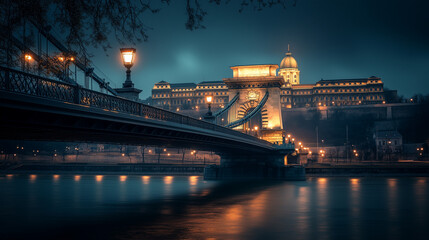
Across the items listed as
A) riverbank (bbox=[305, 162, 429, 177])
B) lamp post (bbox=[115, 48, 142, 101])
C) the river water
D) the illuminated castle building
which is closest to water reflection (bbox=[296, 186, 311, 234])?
the river water

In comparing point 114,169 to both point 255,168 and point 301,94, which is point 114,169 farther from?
point 301,94

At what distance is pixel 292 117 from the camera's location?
162 meters

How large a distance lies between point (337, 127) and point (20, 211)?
13309 cm

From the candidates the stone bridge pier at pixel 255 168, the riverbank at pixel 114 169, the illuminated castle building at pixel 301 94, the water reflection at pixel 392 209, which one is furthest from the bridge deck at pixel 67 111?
the illuminated castle building at pixel 301 94

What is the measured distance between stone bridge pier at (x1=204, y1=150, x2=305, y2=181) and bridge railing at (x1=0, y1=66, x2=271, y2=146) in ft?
112

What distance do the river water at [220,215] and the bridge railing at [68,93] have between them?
16.9 feet

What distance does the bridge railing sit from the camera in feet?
44.7

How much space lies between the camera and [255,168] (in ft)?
195

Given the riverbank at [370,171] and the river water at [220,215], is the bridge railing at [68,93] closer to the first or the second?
the river water at [220,215]

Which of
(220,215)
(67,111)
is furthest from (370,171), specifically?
(67,111)

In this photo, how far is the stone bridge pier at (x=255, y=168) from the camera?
59312 millimetres

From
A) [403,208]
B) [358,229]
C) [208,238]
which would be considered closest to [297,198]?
[403,208]

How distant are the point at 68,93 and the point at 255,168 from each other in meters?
44.4

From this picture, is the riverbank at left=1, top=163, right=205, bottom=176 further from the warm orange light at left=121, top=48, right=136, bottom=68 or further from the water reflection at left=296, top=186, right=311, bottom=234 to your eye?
the warm orange light at left=121, top=48, right=136, bottom=68
